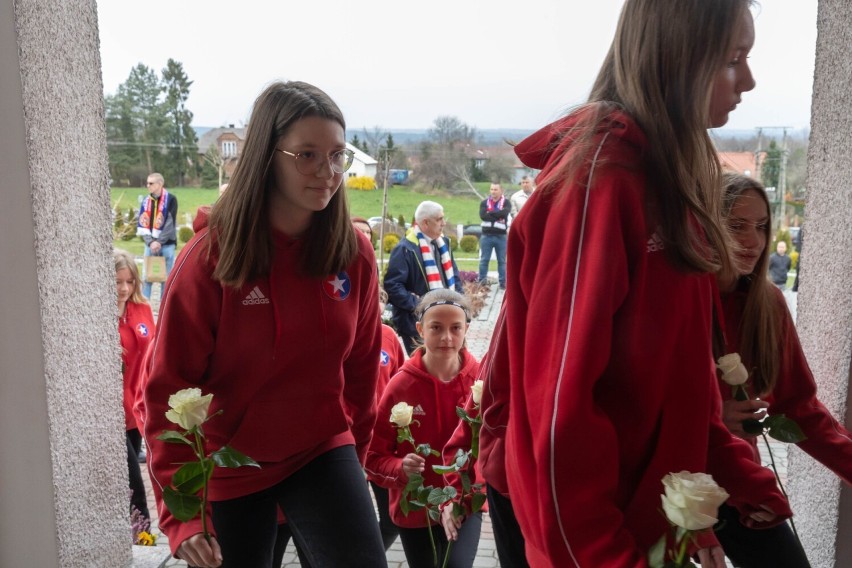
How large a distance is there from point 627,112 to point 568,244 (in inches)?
10.9

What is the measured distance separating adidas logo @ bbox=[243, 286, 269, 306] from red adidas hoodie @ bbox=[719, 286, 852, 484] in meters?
1.32

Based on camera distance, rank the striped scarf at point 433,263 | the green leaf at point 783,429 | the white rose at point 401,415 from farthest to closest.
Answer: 1. the striped scarf at point 433,263
2. the white rose at point 401,415
3. the green leaf at point 783,429

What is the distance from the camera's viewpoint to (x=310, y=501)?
6.68 feet

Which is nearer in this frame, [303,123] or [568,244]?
[568,244]

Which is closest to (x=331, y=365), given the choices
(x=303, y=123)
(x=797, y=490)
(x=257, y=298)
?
(x=257, y=298)

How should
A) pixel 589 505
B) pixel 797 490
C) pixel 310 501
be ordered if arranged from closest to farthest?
pixel 589 505 → pixel 310 501 → pixel 797 490

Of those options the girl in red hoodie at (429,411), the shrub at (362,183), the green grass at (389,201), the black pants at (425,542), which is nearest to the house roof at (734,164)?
the girl in red hoodie at (429,411)

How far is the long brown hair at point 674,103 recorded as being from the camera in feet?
4.21

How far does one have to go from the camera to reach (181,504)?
71.0 inches

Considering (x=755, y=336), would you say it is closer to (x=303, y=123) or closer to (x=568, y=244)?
(x=568, y=244)

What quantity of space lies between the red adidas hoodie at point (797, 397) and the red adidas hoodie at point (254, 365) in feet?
3.65

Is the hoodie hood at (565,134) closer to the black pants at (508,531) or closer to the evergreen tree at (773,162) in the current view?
the black pants at (508,531)

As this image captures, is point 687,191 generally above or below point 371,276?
above

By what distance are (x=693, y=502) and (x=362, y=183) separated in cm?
587
